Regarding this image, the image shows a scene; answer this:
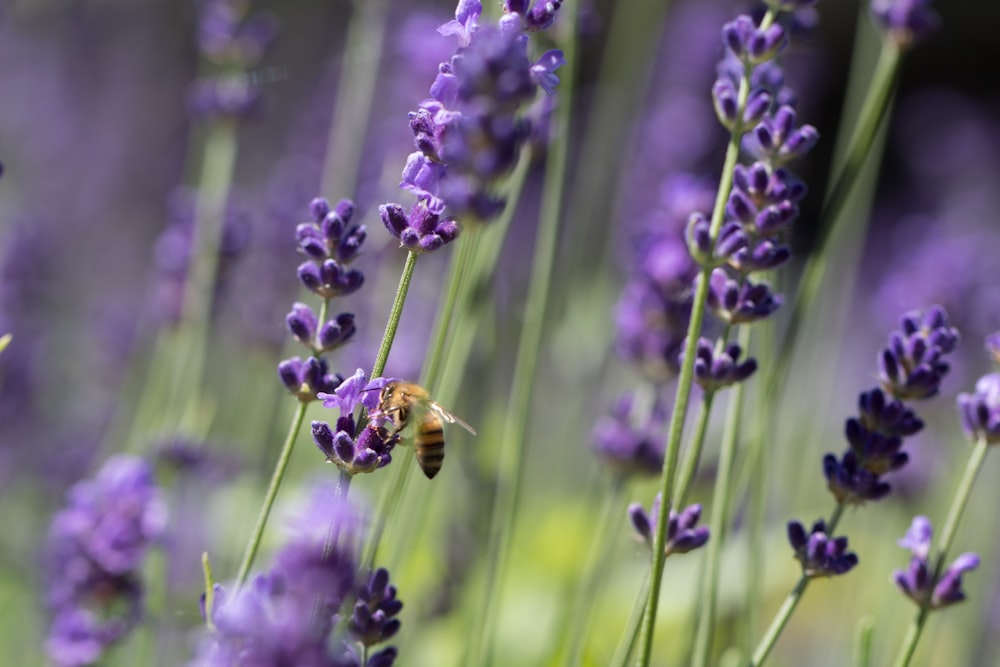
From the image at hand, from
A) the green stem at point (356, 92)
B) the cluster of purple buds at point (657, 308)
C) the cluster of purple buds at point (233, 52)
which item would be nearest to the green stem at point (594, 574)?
the cluster of purple buds at point (657, 308)

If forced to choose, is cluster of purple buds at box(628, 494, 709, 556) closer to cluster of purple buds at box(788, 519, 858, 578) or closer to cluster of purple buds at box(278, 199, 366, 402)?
cluster of purple buds at box(788, 519, 858, 578)

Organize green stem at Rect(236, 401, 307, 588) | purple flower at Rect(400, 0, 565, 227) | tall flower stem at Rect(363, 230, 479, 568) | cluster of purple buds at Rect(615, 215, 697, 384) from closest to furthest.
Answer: purple flower at Rect(400, 0, 565, 227) < green stem at Rect(236, 401, 307, 588) < tall flower stem at Rect(363, 230, 479, 568) < cluster of purple buds at Rect(615, 215, 697, 384)

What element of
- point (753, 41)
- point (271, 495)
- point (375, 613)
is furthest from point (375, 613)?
point (753, 41)

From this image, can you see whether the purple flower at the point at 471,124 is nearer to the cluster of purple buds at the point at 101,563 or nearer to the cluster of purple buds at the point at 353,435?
the cluster of purple buds at the point at 353,435

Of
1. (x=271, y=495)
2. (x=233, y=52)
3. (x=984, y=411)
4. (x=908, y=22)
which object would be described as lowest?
(x=271, y=495)

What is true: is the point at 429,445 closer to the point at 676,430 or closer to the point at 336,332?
the point at 336,332

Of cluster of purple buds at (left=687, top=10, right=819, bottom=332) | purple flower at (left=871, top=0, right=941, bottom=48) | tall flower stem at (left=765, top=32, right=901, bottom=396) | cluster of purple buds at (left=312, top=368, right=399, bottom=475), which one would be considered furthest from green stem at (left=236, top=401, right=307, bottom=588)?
purple flower at (left=871, top=0, right=941, bottom=48)
